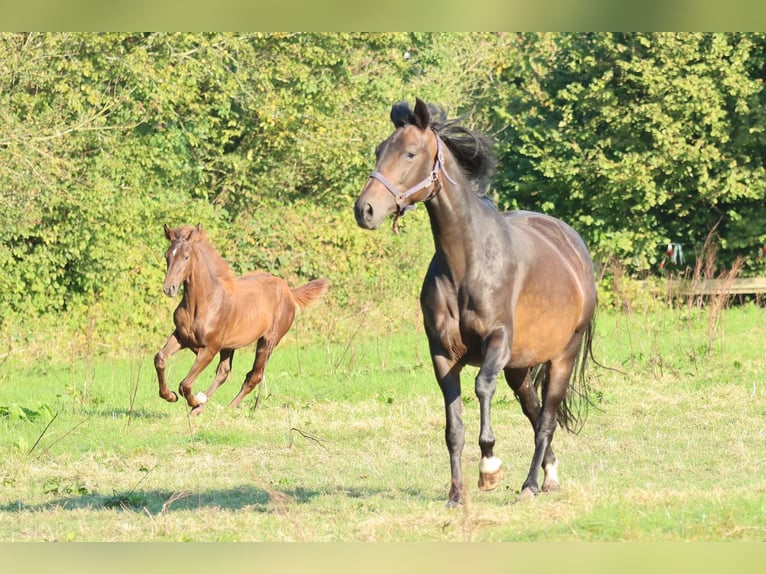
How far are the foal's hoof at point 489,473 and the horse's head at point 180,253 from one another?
632 cm

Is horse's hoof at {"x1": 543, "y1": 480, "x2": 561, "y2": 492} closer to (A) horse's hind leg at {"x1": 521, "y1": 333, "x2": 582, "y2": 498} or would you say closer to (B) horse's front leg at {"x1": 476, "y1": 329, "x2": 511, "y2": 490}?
(A) horse's hind leg at {"x1": 521, "y1": 333, "x2": 582, "y2": 498}

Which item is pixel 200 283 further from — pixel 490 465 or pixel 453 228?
pixel 490 465

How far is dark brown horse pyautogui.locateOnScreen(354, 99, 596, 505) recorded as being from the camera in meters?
6.91

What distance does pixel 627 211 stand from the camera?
88.1 ft

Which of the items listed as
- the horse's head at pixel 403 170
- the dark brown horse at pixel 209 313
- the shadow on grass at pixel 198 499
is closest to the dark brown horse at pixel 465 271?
the horse's head at pixel 403 170

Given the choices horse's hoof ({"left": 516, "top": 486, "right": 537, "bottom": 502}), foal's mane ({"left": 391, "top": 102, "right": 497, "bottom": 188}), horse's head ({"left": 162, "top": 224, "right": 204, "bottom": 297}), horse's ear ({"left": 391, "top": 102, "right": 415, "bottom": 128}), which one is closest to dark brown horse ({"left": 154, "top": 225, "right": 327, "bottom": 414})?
horse's head ({"left": 162, "top": 224, "right": 204, "bottom": 297})

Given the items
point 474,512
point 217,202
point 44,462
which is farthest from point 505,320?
point 217,202

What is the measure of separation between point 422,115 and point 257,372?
7.30 m

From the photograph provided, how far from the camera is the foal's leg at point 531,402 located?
818 cm

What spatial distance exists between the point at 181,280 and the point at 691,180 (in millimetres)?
16247

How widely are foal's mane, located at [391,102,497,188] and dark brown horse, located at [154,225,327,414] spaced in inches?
219

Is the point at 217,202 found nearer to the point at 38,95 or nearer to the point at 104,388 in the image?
the point at 38,95

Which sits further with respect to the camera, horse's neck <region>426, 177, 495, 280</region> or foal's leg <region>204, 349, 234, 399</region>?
foal's leg <region>204, 349, 234, 399</region>

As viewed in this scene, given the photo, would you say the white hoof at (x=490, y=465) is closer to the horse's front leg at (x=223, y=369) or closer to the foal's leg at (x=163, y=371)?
the foal's leg at (x=163, y=371)
